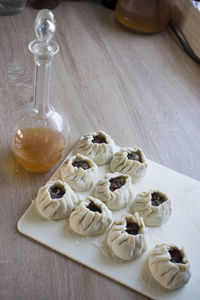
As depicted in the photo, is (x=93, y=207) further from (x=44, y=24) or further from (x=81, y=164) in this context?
(x=44, y=24)

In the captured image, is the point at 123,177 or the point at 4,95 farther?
the point at 4,95

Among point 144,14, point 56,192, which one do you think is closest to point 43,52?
point 56,192

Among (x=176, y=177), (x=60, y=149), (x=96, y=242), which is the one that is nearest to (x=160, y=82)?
(x=176, y=177)

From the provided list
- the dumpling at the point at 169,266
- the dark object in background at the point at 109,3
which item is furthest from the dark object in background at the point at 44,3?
the dumpling at the point at 169,266

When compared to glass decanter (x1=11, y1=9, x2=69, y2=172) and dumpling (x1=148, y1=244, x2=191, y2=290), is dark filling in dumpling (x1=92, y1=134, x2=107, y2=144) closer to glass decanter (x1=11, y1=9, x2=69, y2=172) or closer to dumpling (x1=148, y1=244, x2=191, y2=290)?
glass decanter (x1=11, y1=9, x2=69, y2=172)

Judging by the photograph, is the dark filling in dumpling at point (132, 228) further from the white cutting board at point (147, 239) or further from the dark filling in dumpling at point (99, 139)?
the dark filling in dumpling at point (99, 139)

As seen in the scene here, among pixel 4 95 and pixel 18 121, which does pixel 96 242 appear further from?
pixel 4 95
